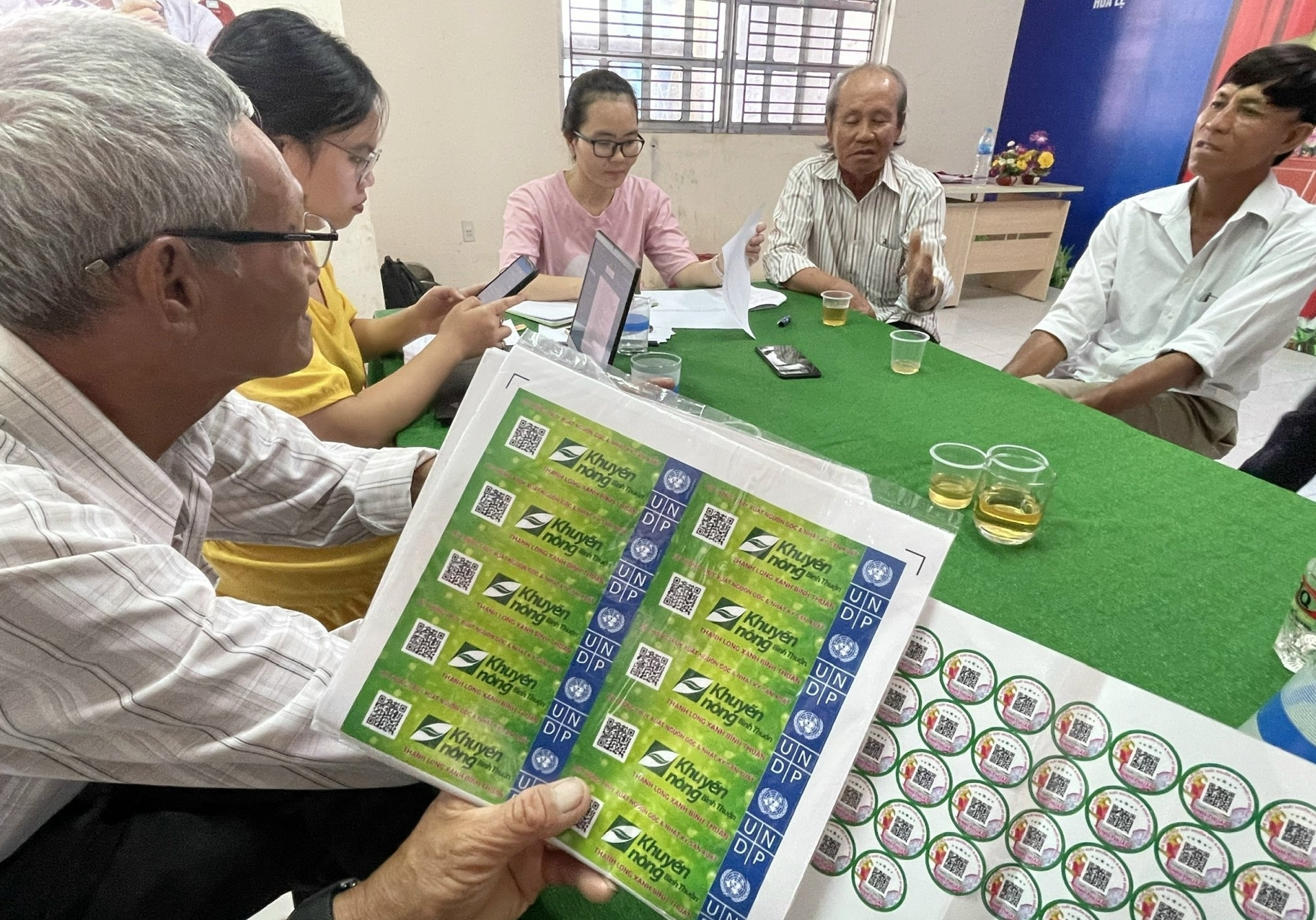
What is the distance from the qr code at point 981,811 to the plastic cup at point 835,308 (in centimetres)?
149

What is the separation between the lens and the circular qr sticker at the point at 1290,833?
371 millimetres

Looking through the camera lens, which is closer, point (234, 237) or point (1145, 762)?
point (1145, 762)

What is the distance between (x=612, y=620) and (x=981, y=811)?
0.88ft

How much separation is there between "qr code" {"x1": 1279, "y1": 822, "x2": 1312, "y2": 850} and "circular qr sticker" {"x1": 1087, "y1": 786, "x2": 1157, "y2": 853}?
6 centimetres

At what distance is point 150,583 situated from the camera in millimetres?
479

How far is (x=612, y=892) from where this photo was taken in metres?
0.47

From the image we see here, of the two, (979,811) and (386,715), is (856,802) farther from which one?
(386,715)

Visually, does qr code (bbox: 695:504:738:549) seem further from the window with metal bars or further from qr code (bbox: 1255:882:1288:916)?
the window with metal bars

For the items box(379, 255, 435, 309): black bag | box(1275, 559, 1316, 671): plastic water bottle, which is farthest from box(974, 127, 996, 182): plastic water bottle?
box(1275, 559, 1316, 671): plastic water bottle

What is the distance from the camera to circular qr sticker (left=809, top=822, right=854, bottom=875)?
0.44 m

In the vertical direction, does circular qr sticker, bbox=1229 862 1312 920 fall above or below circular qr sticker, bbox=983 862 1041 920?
above

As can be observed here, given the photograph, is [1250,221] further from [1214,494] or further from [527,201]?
[527,201]

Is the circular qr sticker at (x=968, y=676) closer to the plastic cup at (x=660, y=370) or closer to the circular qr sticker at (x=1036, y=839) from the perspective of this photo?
the circular qr sticker at (x=1036, y=839)

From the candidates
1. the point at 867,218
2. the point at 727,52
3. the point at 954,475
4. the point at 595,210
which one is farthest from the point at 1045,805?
the point at 727,52
